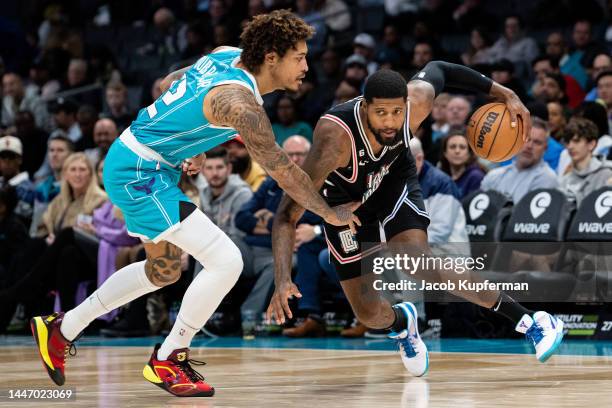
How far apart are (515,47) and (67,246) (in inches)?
227

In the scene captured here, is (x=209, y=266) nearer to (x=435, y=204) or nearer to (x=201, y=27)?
(x=435, y=204)

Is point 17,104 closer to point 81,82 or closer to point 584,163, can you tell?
point 81,82

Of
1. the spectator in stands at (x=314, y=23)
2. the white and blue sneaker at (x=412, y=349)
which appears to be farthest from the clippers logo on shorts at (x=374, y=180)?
the spectator in stands at (x=314, y=23)

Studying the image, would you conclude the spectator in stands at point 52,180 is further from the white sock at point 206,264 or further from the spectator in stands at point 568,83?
the white sock at point 206,264

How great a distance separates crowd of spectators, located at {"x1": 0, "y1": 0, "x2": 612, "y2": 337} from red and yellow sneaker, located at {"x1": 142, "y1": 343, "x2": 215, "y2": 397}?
3732 millimetres

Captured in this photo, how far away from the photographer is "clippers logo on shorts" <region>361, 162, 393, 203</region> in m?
5.86

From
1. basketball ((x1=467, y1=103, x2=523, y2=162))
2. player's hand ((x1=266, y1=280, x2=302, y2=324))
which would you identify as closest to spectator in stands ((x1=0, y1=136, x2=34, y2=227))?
basketball ((x1=467, y1=103, x2=523, y2=162))

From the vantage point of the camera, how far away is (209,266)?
16.6ft

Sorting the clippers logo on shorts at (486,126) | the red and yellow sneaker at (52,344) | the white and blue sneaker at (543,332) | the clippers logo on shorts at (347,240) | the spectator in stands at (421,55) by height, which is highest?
the spectator in stands at (421,55)

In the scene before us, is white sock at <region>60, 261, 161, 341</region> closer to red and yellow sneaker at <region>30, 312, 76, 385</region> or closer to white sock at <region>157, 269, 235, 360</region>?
red and yellow sneaker at <region>30, 312, 76, 385</region>

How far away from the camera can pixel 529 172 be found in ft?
29.9

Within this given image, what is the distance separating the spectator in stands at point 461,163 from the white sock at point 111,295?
4.43 meters

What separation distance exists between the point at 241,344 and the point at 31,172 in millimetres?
5584

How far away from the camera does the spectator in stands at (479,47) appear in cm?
→ 1247
